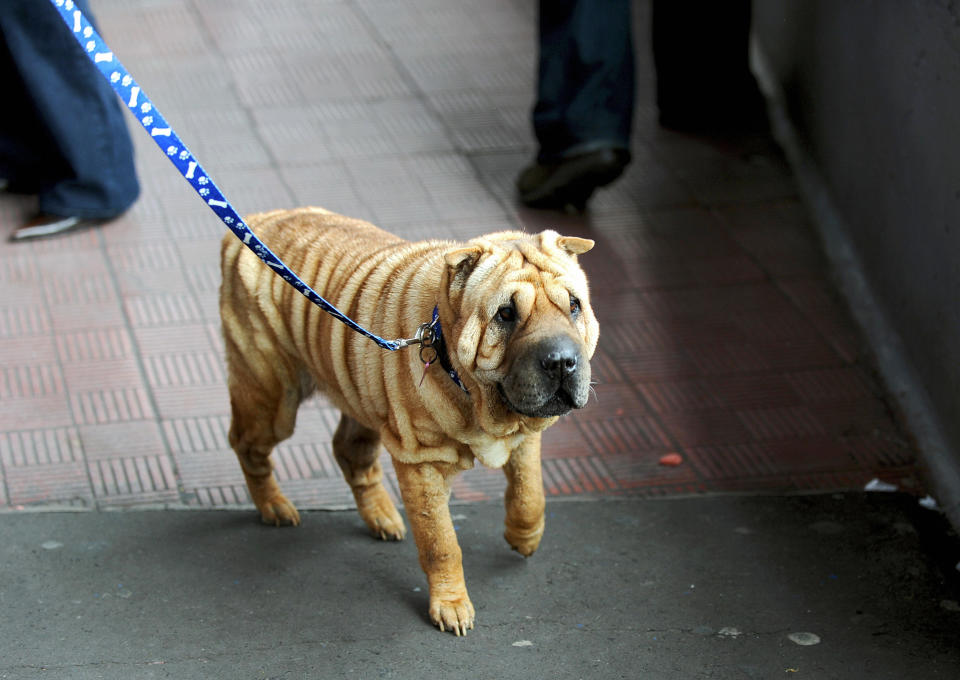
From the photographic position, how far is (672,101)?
26.3 ft

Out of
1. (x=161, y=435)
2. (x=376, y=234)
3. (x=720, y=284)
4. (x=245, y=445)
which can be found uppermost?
(x=376, y=234)

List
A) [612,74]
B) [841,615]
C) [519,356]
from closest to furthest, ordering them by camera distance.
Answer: [519,356] → [841,615] → [612,74]

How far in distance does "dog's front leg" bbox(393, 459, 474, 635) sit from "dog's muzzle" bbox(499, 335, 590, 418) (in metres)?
0.55

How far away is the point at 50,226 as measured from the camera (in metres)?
6.62

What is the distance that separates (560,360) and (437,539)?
0.93m

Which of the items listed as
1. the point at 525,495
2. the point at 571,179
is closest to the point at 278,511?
the point at 525,495

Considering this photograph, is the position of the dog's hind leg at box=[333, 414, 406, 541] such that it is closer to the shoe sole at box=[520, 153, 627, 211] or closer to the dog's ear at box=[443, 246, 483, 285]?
the dog's ear at box=[443, 246, 483, 285]

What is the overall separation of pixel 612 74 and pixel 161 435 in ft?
11.4

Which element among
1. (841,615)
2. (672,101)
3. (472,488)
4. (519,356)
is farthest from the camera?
(672,101)

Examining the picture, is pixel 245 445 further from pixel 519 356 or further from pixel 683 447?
pixel 683 447

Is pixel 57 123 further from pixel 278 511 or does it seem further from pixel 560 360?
pixel 560 360

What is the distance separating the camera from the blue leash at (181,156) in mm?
3576

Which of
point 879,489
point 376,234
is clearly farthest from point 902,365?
point 376,234

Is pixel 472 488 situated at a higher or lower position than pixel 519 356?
lower
